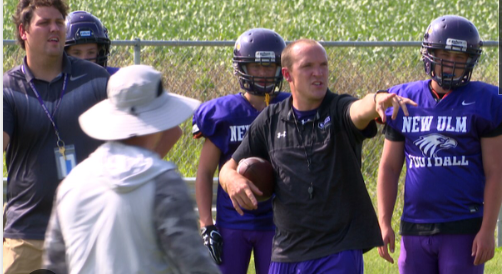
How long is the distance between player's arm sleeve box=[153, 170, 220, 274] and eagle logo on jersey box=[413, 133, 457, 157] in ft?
7.70

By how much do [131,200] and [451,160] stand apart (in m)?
2.51

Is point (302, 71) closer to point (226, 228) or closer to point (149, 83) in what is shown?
point (226, 228)

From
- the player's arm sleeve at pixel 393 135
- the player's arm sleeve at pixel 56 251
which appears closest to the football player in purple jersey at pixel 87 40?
the player's arm sleeve at pixel 393 135

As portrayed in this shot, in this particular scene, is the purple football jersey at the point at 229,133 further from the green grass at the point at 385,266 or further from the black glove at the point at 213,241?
the green grass at the point at 385,266

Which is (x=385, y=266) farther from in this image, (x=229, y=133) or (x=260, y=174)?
(x=260, y=174)

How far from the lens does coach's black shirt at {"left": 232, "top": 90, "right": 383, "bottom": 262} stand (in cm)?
435

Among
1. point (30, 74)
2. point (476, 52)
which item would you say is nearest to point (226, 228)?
point (30, 74)

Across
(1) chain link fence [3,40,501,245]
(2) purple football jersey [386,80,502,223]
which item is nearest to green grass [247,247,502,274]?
(1) chain link fence [3,40,501,245]

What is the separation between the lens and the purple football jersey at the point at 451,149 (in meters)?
4.71

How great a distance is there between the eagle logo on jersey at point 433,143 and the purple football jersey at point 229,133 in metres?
1.04

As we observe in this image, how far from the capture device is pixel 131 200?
2.78 m

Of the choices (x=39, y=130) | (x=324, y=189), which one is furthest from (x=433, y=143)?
(x=39, y=130)

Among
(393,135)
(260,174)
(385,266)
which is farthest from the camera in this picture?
(385,266)

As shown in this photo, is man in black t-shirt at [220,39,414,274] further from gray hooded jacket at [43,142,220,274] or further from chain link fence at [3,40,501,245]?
chain link fence at [3,40,501,245]
